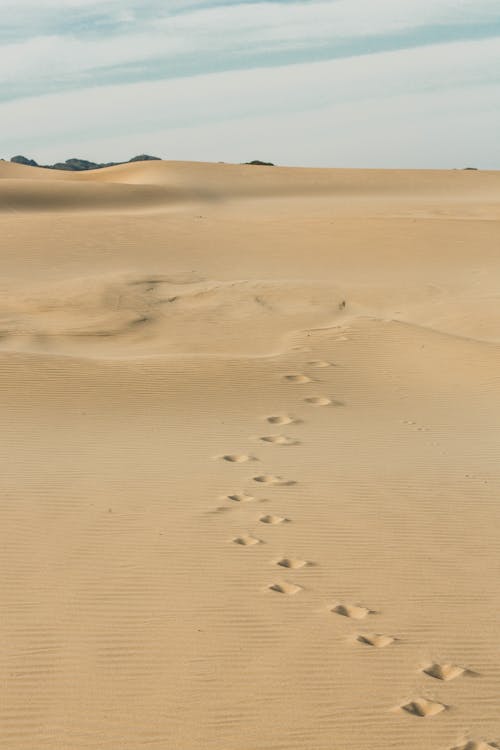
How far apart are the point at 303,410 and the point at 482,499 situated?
2895 millimetres

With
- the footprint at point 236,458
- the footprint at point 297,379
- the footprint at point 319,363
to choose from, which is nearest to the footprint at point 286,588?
the footprint at point 236,458

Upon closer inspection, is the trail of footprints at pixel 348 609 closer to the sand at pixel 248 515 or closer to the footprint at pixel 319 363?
the sand at pixel 248 515

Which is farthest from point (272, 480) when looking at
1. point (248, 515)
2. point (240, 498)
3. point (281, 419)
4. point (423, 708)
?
point (423, 708)

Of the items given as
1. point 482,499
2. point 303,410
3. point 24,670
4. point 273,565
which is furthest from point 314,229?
point 24,670

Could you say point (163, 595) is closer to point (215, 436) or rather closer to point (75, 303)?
point (215, 436)

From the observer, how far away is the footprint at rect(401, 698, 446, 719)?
15.9ft

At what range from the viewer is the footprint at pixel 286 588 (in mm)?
6070

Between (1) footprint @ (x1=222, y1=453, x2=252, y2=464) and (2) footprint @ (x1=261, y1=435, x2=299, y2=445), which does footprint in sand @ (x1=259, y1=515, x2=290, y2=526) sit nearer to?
(1) footprint @ (x1=222, y1=453, x2=252, y2=464)

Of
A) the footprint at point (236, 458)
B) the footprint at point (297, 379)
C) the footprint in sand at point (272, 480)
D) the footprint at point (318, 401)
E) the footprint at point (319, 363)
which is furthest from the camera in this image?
the footprint at point (319, 363)

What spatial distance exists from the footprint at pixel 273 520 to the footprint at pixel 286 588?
1076mm

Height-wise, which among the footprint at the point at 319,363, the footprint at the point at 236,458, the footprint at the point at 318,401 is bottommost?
the footprint at the point at 236,458

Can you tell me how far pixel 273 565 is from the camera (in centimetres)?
648

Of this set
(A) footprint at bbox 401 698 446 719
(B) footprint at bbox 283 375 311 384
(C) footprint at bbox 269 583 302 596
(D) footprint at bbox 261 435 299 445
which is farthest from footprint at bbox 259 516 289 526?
(B) footprint at bbox 283 375 311 384

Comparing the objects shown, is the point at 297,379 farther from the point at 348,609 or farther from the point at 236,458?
the point at 348,609
